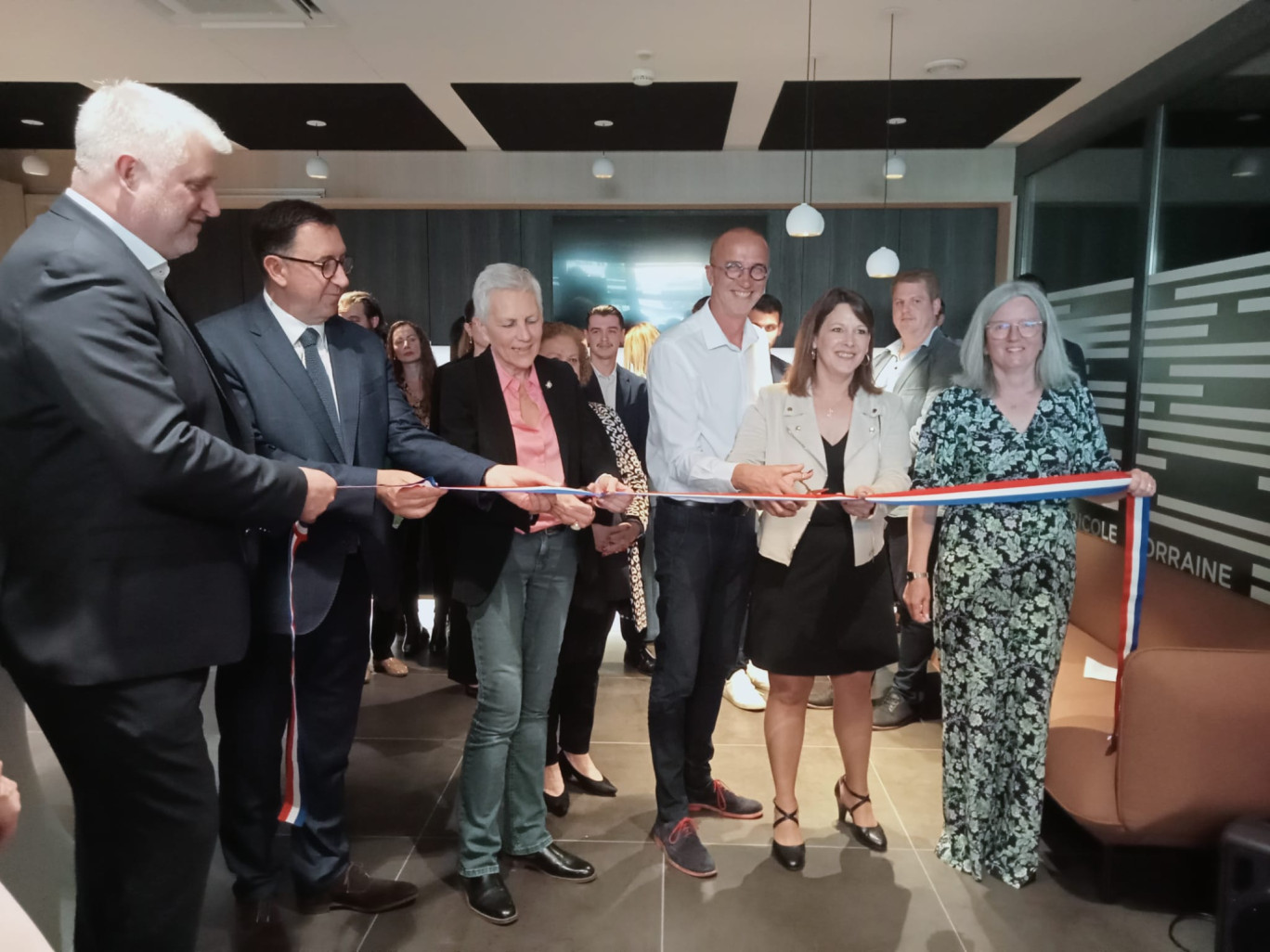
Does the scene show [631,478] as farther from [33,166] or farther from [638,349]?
[33,166]

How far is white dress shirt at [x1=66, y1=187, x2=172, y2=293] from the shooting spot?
155 cm

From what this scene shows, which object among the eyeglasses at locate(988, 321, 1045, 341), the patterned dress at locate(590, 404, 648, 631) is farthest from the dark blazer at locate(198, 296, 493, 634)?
the eyeglasses at locate(988, 321, 1045, 341)

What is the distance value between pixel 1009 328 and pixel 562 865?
2.05 metres

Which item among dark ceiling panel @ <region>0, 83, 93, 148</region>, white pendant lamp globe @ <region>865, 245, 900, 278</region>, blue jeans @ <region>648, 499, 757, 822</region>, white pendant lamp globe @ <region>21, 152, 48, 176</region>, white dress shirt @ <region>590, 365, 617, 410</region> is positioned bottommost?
blue jeans @ <region>648, 499, 757, 822</region>

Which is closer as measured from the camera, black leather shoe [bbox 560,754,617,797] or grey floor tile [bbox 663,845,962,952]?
grey floor tile [bbox 663,845,962,952]

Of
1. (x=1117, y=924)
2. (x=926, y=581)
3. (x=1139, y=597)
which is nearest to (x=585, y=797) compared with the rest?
(x=926, y=581)

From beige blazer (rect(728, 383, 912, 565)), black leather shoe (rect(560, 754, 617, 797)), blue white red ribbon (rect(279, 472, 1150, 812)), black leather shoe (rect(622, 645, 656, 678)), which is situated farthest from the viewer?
black leather shoe (rect(622, 645, 656, 678))

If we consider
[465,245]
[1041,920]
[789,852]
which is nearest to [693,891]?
[789,852]

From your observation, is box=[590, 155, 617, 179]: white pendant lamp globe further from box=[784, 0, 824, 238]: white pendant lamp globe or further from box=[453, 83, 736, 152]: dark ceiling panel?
box=[784, 0, 824, 238]: white pendant lamp globe

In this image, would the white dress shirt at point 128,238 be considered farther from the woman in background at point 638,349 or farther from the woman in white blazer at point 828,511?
the woman in background at point 638,349

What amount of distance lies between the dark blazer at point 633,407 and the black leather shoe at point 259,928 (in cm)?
218

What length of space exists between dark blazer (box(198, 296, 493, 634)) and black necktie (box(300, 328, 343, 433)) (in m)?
0.02

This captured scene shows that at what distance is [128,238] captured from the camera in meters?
1.58

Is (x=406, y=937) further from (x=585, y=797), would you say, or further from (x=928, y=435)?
(x=928, y=435)
